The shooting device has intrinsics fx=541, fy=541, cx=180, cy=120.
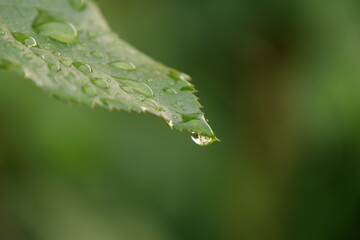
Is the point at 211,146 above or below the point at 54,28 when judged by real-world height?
above

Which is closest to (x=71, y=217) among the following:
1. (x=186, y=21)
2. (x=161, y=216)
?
(x=161, y=216)

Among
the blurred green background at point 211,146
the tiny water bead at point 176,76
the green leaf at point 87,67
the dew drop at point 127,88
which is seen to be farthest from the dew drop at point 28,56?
the blurred green background at point 211,146

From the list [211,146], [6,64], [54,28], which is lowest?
[6,64]

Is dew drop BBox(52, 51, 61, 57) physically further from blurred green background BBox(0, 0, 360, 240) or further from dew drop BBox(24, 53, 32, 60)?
blurred green background BBox(0, 0, 360, 240)

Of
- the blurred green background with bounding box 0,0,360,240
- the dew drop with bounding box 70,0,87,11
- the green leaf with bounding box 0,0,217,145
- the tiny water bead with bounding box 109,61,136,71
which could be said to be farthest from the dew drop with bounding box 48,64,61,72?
the blurred green background with bounding box 0,0,360,240

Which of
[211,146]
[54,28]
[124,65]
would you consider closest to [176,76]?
[124,65]

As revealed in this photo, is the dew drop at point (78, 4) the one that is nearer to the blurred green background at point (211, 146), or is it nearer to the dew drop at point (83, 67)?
the dew drop at point (83, 67)

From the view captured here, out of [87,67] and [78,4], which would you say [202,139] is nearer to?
[87,67]
